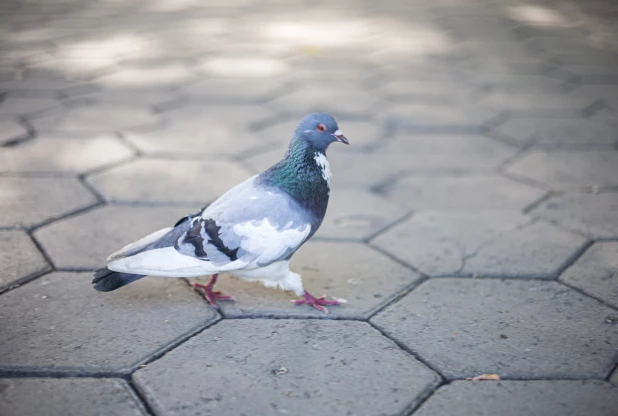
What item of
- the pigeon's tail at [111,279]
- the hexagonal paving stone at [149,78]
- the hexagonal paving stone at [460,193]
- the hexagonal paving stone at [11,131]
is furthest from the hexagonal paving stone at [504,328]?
the hexagonal paving stone at [149,78]

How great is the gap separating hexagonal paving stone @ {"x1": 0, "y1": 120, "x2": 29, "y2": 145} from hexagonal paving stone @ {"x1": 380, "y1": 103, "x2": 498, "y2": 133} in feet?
6.90

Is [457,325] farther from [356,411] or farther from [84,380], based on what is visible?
[84,380]

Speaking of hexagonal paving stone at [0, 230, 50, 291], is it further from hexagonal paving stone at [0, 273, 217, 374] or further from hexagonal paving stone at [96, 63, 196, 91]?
hexagonal paving stone at [96, 63, 196, 91]

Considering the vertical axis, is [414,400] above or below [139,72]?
below

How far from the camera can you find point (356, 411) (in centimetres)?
155

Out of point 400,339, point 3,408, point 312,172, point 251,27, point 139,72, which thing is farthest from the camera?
point 251,27

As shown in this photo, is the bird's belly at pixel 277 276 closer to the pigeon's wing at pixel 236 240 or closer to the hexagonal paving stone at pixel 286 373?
→ the pigeon's wing at pixel 236 240

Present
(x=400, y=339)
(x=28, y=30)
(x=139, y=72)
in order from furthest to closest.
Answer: (x=28, y=30) < (x=139, y=72) < (x=400, y=339)

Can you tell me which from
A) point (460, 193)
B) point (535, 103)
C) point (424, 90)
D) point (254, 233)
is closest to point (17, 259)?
point (254, 233)

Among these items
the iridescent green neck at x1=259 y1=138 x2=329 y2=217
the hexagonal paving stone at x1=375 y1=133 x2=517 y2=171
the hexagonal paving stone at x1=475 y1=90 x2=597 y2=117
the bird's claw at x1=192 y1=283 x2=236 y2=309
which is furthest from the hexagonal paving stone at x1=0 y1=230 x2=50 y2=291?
the hexagonal paving stone at x1=475 y1=90 x2=597 y2=117

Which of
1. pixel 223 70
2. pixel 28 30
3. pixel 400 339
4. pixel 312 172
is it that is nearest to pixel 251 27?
pixel 223 70

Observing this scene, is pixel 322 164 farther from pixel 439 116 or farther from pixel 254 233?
pixel 439 116

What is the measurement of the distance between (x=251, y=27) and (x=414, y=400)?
17.5 feet

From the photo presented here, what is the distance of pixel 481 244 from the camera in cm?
242
